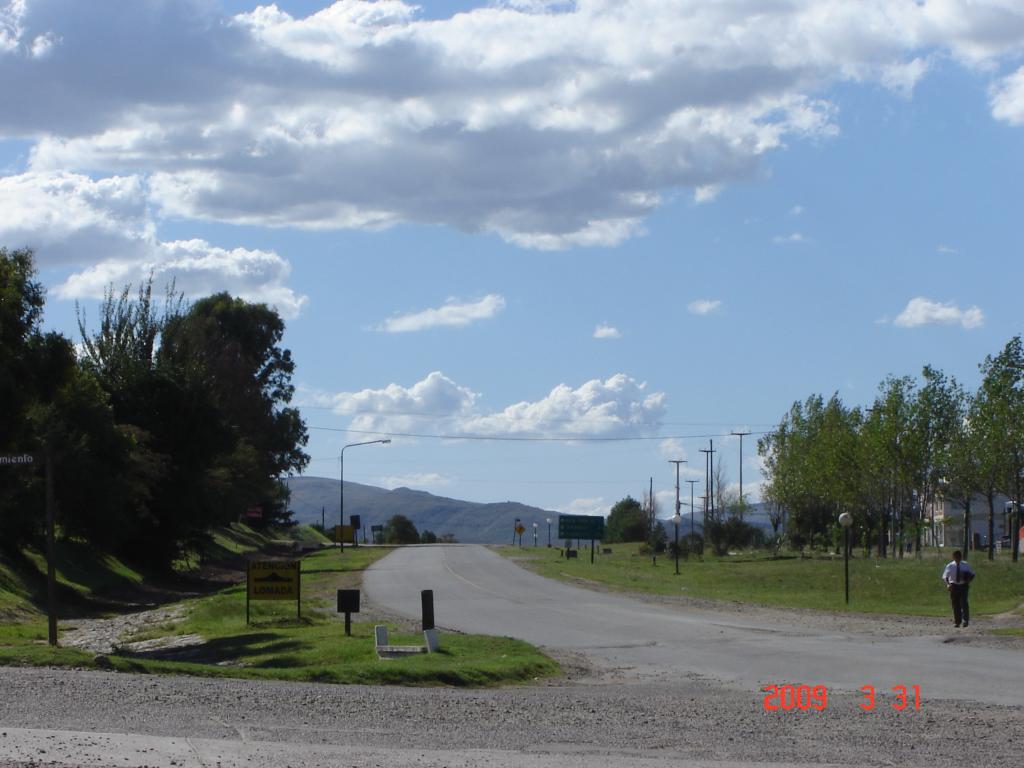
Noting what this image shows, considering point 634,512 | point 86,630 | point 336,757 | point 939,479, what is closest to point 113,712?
point 336,757

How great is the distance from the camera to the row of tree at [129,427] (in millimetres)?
30219

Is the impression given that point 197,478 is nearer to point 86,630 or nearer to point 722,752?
point 86,630

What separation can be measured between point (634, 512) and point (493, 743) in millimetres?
118637

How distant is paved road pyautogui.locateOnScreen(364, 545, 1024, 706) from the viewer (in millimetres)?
17891

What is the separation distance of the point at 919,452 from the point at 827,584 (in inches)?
851

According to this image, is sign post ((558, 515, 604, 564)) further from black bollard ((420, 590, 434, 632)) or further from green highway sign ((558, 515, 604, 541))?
black bollard ((420, 590, 434, 632))

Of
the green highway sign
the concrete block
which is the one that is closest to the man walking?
the concrete block

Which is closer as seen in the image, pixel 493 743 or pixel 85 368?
pixel 493 743

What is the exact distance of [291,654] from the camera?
2147 centimetres

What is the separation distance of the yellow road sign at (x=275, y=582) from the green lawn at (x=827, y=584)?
1582 cm

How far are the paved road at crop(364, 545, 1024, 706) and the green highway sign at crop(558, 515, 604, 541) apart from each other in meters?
40.3

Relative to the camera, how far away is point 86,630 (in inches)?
1206

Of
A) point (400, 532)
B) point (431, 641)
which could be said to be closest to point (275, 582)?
point (431, 641)

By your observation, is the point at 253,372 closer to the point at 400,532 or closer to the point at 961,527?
the point at 400,532
